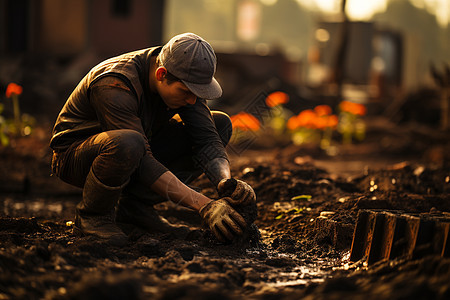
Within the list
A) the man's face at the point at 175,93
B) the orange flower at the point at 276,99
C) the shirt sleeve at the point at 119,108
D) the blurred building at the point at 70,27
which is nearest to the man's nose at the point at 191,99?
the man's face at the point at 175,93

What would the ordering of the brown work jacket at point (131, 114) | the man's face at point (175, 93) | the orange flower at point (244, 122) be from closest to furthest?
the brown work jacket at point (131, 114) < the man's face at point (175, 93) < the orange flower at point (244, 122)

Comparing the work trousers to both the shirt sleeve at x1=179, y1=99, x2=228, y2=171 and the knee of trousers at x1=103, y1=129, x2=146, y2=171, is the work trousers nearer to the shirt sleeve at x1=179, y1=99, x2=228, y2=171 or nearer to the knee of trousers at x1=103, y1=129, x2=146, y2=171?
the knee of trousers at x1=103, y1=129, x2=146, y2=171

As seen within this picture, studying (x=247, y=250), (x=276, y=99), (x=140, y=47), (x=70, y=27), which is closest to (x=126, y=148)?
(x=247, y=250)

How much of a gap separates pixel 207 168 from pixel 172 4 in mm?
61448

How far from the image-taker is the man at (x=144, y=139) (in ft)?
10.0

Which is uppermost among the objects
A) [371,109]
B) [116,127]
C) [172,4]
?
[172,4]

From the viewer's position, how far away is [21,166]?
20.3ft

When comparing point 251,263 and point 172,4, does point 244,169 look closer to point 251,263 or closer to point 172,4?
point 251,263

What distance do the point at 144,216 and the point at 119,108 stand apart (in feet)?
2.97

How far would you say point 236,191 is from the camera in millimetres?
3111

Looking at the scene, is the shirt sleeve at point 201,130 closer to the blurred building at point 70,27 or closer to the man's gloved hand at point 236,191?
the man's gloved hand at point 236,191

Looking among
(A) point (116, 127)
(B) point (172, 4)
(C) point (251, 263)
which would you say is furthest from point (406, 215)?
(B) point (172, 4)

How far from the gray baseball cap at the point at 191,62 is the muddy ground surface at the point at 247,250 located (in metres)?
0.86

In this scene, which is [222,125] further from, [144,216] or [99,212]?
[99,212]
